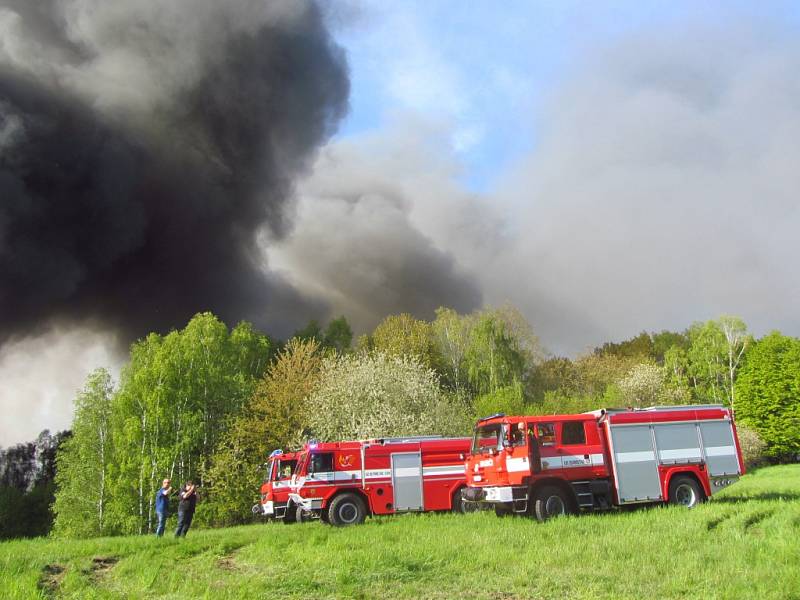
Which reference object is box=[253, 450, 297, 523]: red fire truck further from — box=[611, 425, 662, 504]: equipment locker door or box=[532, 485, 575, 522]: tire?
box=[611, 425, 662, 504]: equipment locker door

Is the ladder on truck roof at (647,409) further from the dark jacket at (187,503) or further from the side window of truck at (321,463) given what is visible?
the dark jacket at (187,503)

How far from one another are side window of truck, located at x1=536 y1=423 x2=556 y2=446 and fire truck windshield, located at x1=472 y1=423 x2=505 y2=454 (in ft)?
3.53

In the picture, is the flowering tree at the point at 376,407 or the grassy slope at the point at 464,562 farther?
the flowering tree at the point at 376,407

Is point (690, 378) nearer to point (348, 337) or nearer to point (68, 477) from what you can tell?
point (348, 337)

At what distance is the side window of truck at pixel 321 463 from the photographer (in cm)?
2091

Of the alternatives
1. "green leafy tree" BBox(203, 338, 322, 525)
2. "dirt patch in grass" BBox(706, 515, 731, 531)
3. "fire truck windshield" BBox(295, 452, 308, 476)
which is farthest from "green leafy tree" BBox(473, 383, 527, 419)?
"dirt patch in grass" BBox(706, 515, 731, 531)

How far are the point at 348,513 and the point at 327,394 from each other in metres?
16.8

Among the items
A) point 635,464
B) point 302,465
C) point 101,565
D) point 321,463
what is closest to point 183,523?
point 302,465

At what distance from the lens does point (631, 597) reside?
28.7 feet

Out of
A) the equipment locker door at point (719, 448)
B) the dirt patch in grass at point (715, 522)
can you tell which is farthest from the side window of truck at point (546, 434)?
the equipment locker door at point (719, 448)

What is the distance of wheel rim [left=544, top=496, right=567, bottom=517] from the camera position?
1742 centimetres

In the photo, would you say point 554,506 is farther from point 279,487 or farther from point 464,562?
point 279,487

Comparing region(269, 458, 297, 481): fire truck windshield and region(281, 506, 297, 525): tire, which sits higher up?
region(269, 458, 297, 481): fire truck windshield

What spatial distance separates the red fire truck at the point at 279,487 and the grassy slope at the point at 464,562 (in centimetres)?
736
